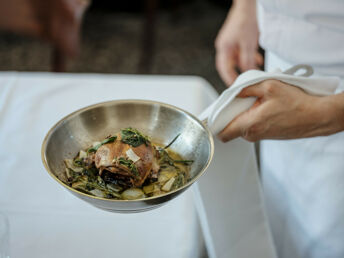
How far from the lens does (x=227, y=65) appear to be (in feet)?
3.49

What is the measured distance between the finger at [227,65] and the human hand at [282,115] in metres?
0.33

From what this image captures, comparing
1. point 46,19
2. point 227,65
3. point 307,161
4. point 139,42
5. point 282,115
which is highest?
point 282,115

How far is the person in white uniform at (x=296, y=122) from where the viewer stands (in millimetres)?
709

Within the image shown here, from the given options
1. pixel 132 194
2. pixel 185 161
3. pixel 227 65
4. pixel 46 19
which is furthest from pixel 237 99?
pixel 46 19

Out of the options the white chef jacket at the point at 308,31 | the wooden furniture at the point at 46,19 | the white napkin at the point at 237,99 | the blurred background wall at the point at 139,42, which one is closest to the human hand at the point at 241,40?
the white chef jacket at the point at 308,31

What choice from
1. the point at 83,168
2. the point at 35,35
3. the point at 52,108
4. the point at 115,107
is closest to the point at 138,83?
the point at 52,108

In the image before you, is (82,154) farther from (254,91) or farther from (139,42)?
(139,42)

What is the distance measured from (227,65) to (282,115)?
A: 39 cm

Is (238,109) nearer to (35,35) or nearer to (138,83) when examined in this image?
(138,83)

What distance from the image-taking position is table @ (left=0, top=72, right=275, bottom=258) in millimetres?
652

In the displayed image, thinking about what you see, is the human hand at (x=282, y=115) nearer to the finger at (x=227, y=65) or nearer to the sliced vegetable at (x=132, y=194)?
the sliced vegetable at (x=132, y=194)

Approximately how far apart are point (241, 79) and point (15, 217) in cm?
46

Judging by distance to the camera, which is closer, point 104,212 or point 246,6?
→ point 104,212

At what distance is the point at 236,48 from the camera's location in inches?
43.0
